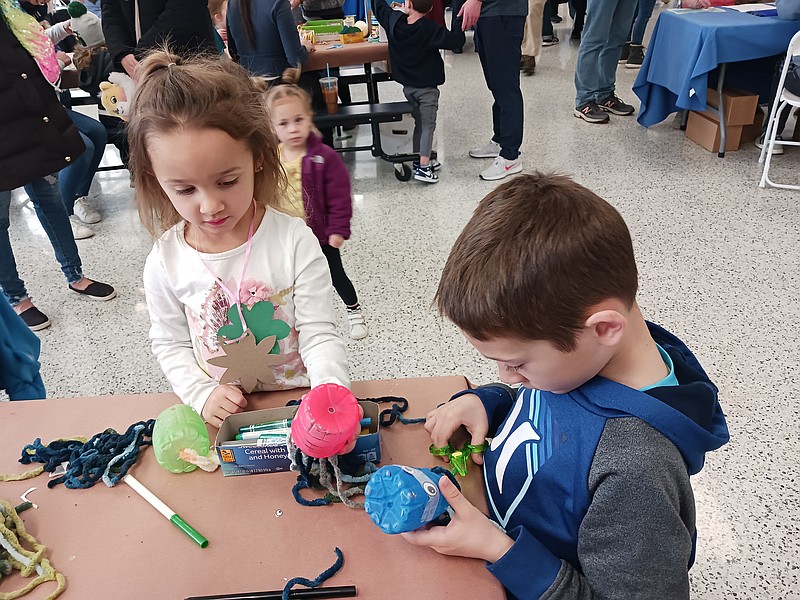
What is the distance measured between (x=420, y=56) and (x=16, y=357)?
245 centimetres

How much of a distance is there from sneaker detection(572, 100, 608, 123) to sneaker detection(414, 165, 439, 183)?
47.5 inches

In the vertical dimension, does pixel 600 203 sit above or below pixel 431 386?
above

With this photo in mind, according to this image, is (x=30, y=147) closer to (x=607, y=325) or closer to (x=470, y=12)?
(x=470, y=12)

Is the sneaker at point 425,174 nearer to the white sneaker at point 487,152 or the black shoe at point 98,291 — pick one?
the white sneaker at point 487,152

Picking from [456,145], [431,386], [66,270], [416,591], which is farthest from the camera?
[456,145]

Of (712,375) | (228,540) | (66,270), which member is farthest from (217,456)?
(66,270)

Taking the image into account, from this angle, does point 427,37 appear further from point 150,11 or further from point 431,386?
point 431,386

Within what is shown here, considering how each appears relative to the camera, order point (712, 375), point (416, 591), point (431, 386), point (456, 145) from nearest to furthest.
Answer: point (416, 591) → point (431, 386) → point (712, 375) → point (456, 145)

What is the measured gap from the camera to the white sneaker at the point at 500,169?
3.26 meters

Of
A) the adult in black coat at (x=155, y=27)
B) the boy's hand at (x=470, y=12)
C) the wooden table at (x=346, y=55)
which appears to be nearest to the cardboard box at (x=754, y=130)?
the boy's hand at (x=470, y=12)

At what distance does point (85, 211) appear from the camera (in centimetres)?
316

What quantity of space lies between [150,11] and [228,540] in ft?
7.99

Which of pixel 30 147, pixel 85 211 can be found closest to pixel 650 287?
pixel 30 147

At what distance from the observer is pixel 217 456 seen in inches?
32.5
